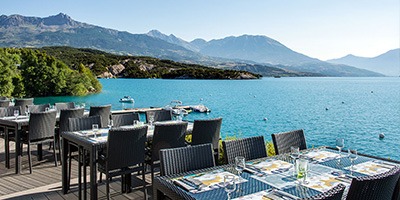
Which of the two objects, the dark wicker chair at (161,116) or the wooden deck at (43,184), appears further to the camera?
the dark wicker chair at (161,116)

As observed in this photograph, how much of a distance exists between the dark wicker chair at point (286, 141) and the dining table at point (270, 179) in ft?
1.16

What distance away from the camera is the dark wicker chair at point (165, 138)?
3582 mm

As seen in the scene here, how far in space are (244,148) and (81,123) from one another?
249 cm

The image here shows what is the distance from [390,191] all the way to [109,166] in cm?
253

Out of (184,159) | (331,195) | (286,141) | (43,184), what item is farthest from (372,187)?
(43,184)

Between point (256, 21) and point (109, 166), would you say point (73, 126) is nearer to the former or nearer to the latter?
point (109, 166)

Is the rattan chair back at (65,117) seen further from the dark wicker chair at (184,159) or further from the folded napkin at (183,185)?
the folded napkin at (183,185)

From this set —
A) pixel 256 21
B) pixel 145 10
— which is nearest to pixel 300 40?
pixel 256 21

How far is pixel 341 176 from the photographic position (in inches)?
86.3

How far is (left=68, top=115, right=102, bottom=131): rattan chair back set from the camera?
4039mm

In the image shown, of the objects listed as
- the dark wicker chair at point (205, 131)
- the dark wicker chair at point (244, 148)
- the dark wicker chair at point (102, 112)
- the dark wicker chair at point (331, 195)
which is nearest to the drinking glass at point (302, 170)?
the dark wicker chair at point (331, 195)

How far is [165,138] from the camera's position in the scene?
3.63 meters

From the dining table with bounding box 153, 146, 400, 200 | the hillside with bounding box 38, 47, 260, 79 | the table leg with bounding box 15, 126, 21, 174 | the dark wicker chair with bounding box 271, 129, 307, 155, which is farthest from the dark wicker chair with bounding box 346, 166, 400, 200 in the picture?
the hillside with bounding box 38, 47, 260, 79

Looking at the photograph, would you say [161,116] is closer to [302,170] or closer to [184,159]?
[184,159]
